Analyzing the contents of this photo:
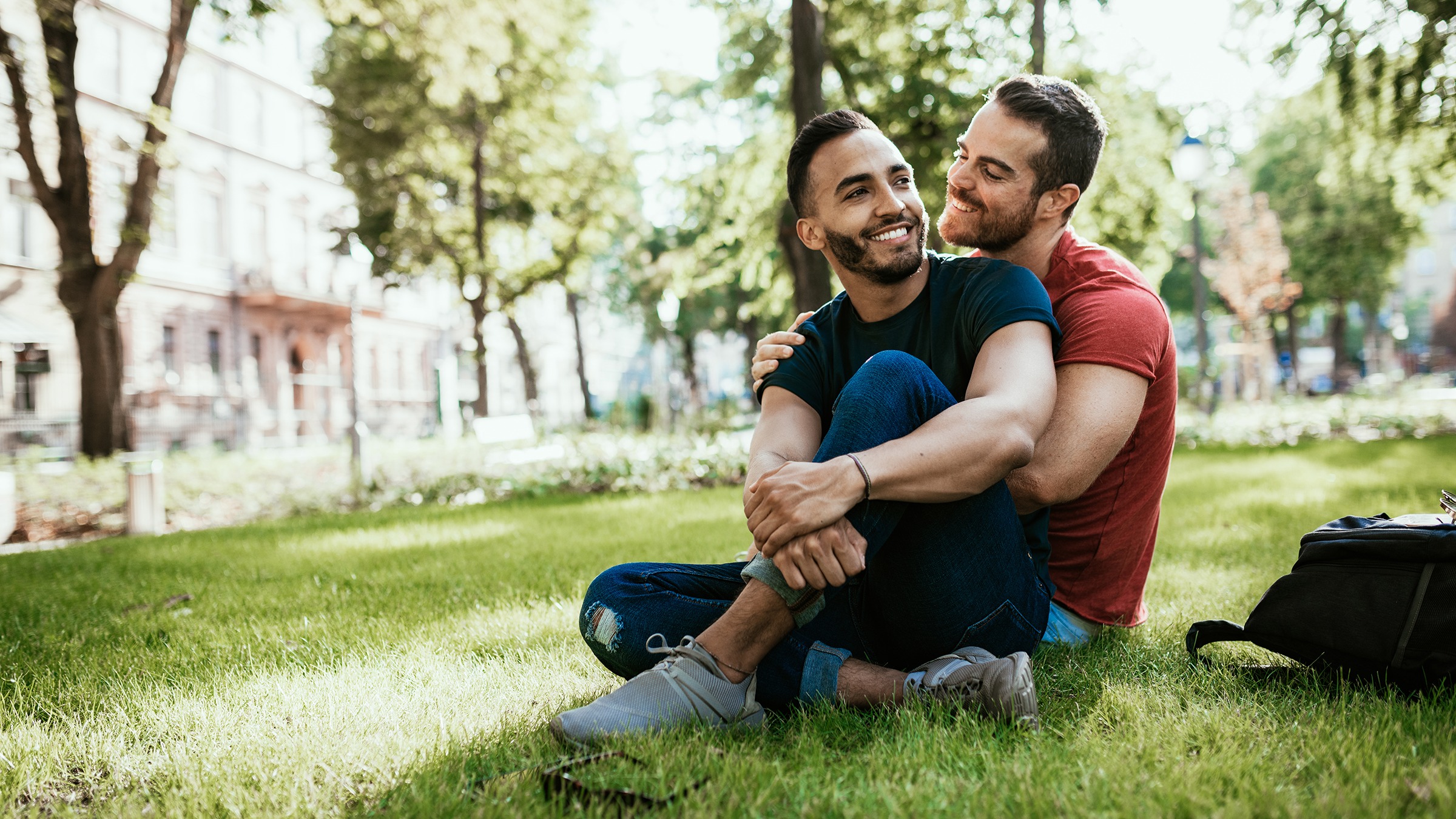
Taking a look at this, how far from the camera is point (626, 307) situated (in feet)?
117

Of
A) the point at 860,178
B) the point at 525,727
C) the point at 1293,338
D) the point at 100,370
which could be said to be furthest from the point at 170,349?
the point at 1293,338

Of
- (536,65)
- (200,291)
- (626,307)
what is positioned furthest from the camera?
(626,307)

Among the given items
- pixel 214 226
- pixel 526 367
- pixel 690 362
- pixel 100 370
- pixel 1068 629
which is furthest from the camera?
pixel 690 362

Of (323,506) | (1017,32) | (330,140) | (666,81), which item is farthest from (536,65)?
(323,506)

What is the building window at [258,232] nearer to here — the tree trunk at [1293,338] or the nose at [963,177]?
the nose at [963,177]

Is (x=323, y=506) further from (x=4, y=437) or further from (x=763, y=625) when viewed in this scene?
(x=4, y=437)

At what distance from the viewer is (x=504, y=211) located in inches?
917

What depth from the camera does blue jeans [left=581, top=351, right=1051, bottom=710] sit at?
2297 mm

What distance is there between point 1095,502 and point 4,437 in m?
27.7

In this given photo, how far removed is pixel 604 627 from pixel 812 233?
4.92ft

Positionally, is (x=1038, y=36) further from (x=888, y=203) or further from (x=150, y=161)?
(x=150, y=161)

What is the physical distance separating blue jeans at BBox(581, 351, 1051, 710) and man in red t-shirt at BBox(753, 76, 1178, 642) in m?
0.29

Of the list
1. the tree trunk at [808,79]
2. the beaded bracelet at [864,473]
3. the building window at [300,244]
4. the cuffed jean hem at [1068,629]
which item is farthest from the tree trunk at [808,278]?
the building window at [300,244]

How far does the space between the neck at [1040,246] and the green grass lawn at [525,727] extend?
1311 mm
